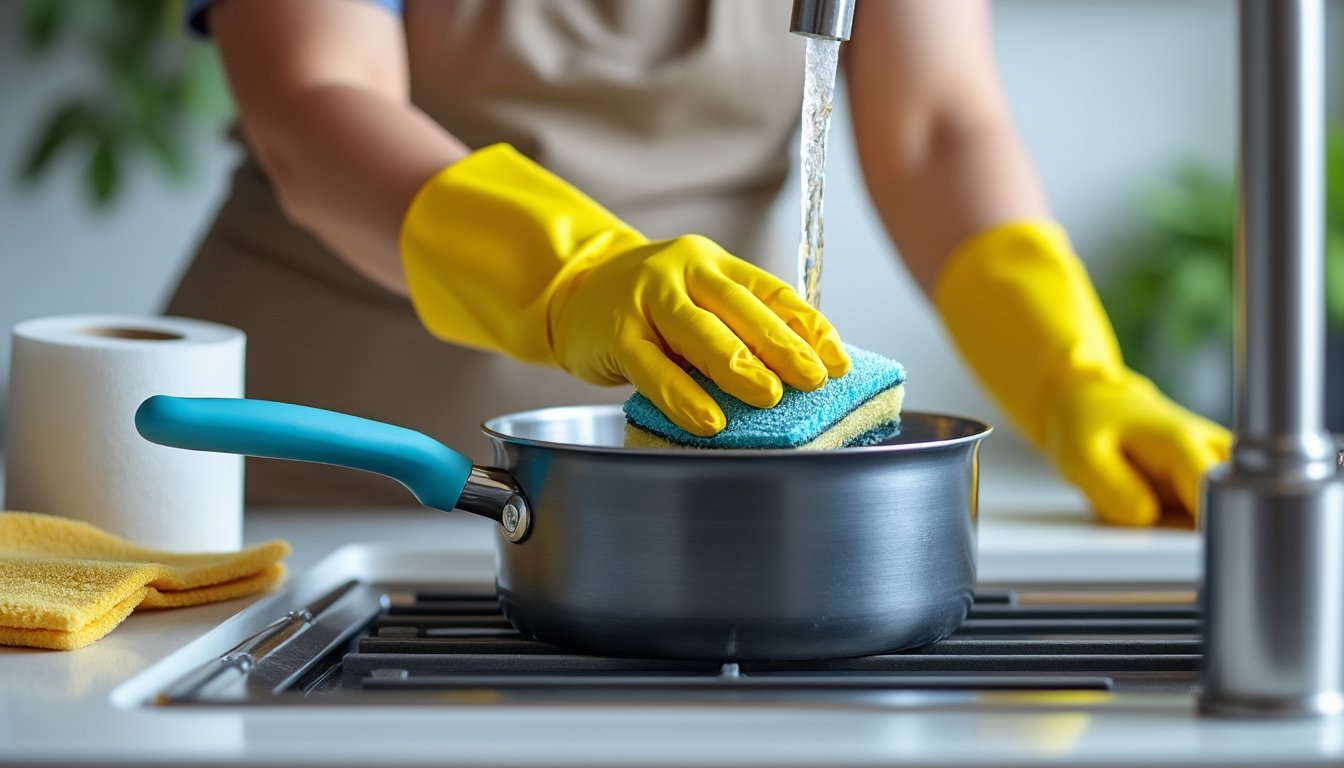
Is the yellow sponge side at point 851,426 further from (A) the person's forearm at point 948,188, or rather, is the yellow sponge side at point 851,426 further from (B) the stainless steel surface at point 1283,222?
(A) the person's forearm at point 948,188

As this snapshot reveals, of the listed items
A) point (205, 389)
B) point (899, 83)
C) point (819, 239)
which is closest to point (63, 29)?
point (899, 83)

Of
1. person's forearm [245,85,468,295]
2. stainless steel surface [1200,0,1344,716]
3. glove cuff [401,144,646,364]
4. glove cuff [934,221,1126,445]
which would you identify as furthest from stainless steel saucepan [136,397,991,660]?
glove cuff [934,221,1126,445]

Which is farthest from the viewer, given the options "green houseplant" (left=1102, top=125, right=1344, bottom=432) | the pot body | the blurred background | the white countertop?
"green houseplant" (left=1102, top=125, right=1344, bottom=432)

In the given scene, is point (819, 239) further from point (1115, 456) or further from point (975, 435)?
point (1115, 456)

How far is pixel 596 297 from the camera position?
0.73 meters

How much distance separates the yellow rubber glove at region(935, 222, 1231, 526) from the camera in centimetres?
98

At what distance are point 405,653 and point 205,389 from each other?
27 centimetres

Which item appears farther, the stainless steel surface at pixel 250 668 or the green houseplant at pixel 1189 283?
the green houseplant at pixel 1189 283

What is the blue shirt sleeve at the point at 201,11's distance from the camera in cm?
114

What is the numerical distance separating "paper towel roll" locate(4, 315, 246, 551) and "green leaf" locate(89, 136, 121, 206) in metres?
2.15

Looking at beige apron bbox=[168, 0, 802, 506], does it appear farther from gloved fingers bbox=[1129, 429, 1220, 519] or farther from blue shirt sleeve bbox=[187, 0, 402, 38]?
gloved fingers bbox=[1129, 429, 1220, 519]

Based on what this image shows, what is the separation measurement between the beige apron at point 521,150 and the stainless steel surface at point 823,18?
2.17ft

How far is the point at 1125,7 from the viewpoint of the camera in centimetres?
330

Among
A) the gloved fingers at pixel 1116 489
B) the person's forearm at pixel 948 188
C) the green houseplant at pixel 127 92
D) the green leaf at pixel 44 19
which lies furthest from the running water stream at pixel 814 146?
the green leaf at pixel 44 19
